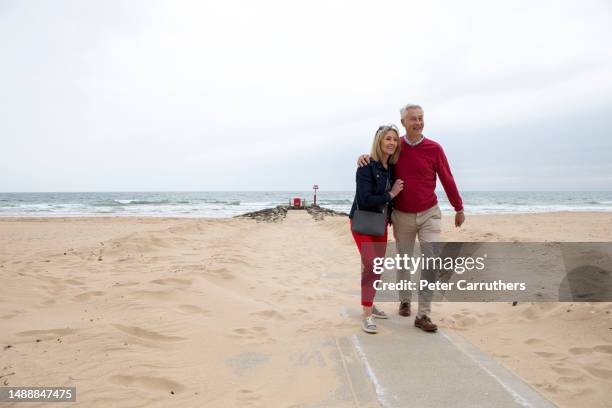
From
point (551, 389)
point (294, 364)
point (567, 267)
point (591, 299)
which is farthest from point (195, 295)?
point (567, 267)

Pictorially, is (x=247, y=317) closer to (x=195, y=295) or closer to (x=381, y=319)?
(x=195, y=295)

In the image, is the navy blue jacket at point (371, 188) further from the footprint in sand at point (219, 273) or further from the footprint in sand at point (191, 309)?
the footprint in sand at point (219, 273)

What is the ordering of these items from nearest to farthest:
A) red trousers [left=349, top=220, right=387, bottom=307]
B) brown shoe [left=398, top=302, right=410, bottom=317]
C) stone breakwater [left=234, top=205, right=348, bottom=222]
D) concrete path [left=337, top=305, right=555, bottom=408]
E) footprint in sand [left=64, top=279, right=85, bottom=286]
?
concrete path [left=337, top=305, right=555, bottom=408] → red trousers [left=349, top=220, right=387, bottom=307] → brown shoe [left=398, top=302, right=410, bottom=317] → footprint in sand [left=64, top=279, right=85, bottom=286] → stone breakwater [left=234, top=205, right=348, bottom=222]

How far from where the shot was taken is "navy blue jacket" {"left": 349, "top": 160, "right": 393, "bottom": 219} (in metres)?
3.49

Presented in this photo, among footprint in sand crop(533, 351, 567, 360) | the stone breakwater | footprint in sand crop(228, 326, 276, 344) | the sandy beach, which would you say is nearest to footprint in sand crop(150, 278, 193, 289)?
the sandy beach

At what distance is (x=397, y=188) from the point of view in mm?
3682

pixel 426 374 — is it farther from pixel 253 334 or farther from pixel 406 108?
pixel 406 108

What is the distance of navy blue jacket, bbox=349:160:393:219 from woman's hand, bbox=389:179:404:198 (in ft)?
0.29

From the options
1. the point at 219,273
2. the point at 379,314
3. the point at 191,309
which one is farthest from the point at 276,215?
the point at 379,314

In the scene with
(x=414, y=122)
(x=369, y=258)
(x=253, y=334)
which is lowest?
(x=253, y=334)

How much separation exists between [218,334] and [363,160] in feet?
7.49

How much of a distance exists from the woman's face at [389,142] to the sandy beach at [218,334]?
1.91 metres

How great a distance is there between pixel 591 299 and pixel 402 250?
2308mm

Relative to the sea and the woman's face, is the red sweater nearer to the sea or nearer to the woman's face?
the woman's face
